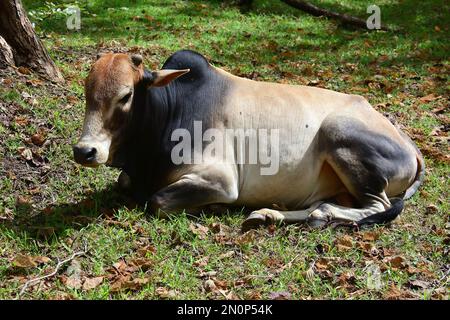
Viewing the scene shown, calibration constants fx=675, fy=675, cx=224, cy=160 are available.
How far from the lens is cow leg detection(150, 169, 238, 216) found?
16.0 feet

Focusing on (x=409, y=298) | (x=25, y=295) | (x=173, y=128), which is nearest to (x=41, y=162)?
(x=173, y=128)

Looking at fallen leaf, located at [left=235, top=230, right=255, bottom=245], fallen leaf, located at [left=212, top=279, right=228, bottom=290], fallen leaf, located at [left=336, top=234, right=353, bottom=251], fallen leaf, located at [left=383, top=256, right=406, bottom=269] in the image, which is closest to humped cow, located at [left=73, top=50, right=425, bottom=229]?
fallen leaf, located at [left=235, top=230, right=255, bottom=245]

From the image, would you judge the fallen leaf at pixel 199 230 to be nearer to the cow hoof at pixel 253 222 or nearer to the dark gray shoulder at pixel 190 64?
the cow hoof at pixel 253 222

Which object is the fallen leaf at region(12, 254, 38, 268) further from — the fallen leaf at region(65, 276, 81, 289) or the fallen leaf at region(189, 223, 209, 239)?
the fallen leaf at region(189, 223, 209, 239)

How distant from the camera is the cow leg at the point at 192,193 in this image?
A: 487 centimetres

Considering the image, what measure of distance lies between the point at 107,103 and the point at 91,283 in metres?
1.29

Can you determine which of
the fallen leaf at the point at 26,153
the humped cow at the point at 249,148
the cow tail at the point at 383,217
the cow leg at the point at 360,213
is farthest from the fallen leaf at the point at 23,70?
the cow tail at the point at 383,217

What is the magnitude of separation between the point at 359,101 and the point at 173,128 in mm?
1536

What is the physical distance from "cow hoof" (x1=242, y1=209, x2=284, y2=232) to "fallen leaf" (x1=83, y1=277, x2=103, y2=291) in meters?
1.19

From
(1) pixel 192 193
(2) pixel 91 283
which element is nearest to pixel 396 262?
(1) pixel 192 193

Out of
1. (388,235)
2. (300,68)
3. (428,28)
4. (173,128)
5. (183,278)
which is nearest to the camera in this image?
(183,278)

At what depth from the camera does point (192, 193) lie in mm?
4906

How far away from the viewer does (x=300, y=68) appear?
8977 mm
